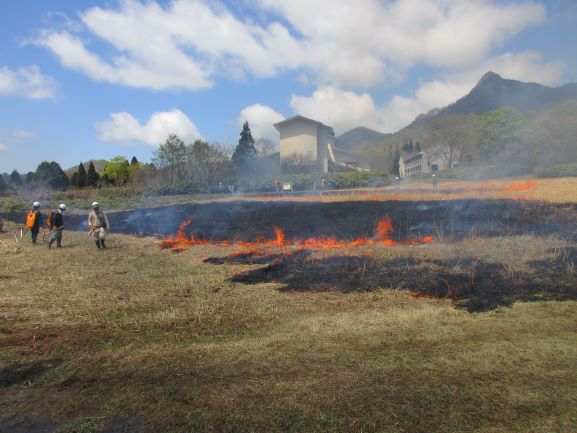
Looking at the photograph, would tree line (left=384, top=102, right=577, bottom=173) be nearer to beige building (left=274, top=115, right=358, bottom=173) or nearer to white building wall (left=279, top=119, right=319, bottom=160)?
beige building (left=274, top=115, right=358, bottom=173)

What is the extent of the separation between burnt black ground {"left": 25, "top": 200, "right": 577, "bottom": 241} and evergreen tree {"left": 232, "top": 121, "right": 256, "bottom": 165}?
3915 cm

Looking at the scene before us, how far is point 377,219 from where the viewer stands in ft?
51.0

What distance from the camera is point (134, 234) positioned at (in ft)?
56.9

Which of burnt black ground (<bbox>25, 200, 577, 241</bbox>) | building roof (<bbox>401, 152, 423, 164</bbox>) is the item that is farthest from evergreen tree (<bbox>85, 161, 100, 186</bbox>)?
building roof (<bbox>401, 152, 423, 164</bbox>)

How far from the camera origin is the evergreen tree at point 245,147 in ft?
200

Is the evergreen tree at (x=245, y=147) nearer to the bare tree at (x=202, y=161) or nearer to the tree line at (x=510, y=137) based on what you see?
the bare tree at (x=202, y=161)

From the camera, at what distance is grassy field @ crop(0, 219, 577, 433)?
10.6ft

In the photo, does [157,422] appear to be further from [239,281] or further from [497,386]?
[239,281]

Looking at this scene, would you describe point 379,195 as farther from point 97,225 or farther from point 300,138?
point 300,138

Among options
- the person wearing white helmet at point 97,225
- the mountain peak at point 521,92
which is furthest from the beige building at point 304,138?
the person wearing white helmet at point 97,225

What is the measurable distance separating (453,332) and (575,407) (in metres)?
1.77

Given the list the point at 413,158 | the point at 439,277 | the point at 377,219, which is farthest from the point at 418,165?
the point at 439,277

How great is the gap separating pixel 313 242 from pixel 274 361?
8206 millimetres

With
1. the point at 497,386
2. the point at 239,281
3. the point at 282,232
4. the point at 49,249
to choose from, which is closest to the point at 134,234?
the point at 49,249
